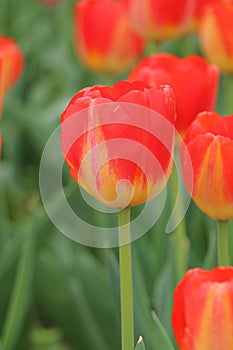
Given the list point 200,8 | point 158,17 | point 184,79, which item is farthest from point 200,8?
point 184,79

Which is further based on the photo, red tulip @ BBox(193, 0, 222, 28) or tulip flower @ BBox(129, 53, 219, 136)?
red tulip @ BBox(193, 0, 222, 28)

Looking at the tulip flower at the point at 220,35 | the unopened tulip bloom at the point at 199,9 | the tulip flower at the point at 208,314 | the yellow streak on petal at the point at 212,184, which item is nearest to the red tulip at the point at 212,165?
the yellow streak on petal at the point at 212,184

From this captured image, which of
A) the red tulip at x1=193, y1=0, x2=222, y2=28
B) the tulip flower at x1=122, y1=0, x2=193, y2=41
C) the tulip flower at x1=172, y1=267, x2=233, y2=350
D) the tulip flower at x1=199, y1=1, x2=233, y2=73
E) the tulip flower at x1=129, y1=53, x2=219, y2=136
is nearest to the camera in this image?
the tulip flower at x1=172, y1=267, x2=233, y2=350

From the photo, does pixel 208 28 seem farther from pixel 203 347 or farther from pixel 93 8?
pixel 203 347

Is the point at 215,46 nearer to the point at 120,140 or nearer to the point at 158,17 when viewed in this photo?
the point at 158,17

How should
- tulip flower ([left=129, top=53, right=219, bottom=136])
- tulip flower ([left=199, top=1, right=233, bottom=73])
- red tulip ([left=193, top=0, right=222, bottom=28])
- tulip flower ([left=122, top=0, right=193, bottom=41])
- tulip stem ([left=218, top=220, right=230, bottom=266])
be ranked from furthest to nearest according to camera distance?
red tulip ([left=193, top=0, right=222, bottom=28]), tulip flower ([left=122, top=0, right=193, bottom=41]), tulip flower ([left=199, top=1, right=233, bottom=73]), tulip flower ([left=129, top=53, right=219, bottom=136]), tulip stem ([left=218, top=220, right=230, bottom=266])

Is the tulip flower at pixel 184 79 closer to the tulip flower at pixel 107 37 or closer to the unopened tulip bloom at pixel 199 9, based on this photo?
the unopened tulip bloom at pixel 199 9

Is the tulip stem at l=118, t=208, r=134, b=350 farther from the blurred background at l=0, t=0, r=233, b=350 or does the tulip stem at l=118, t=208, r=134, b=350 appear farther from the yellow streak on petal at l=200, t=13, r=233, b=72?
the yellow streak on petal at l=200, t=13, r=233, b=72

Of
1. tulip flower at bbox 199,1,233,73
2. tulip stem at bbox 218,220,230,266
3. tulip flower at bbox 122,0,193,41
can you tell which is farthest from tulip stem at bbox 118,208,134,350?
tulip flower at bbox 122,0,193,41
